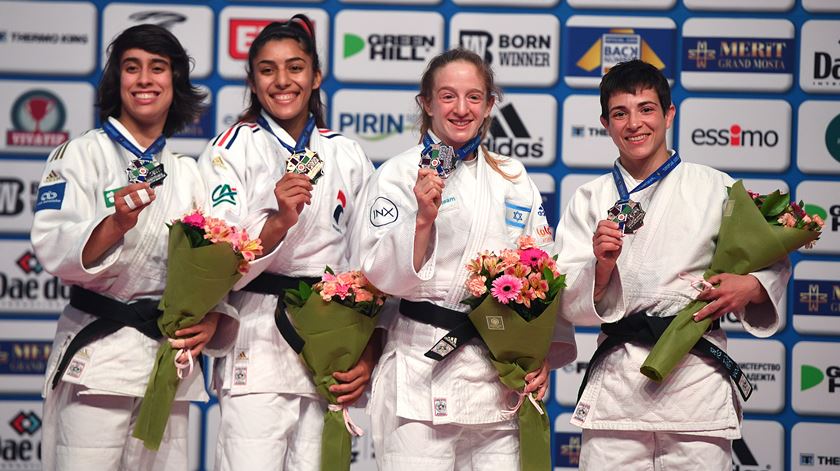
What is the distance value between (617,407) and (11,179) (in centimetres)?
A: 380

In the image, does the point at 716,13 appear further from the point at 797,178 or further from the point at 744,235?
the point at 744,235

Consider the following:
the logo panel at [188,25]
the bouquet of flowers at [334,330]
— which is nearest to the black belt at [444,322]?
the bouquet of flowers at [334,330]

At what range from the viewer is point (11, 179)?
17.3 feet

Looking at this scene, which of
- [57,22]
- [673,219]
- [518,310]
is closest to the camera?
[518,310]

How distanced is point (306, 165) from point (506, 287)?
877mm

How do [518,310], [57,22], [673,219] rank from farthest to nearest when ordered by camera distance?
1. [57,22]
2. [673,219]
3. [518,310]

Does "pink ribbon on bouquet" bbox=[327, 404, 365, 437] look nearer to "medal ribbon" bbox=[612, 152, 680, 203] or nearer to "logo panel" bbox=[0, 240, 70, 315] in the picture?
"medal ribbon" bbox=[612, 152, 680, 203]

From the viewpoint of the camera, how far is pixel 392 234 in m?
3.16

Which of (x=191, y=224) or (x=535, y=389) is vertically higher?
(x=191, y=224)

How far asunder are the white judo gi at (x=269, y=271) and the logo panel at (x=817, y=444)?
3.19m

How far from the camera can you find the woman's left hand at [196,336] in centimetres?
335

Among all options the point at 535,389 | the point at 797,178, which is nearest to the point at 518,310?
the point at 535,389

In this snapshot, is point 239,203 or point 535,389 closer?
point 535,389

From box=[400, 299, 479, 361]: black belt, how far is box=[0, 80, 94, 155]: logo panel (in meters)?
2.96
